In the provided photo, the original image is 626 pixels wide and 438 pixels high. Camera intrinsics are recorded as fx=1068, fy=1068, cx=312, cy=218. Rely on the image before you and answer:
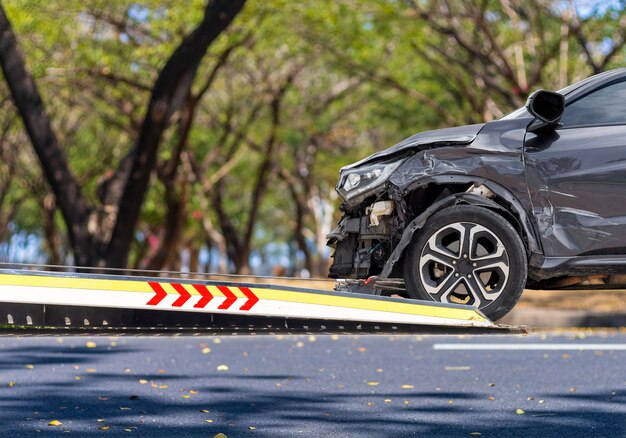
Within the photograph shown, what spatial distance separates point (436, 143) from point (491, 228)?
559mm

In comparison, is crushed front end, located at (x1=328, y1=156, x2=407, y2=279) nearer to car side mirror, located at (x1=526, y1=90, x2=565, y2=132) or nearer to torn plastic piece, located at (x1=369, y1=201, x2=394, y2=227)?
torn plastic piece, located at (x1=369, y1=201, x2=394, y2=227)

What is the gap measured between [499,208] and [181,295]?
6.17ft

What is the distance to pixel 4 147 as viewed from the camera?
111ft

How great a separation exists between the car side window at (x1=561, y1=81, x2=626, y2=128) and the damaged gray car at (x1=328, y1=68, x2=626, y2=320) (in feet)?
0.30

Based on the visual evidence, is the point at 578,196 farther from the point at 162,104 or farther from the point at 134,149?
the point at 134,149

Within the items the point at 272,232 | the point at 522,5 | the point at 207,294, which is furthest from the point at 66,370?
the point at 272,232

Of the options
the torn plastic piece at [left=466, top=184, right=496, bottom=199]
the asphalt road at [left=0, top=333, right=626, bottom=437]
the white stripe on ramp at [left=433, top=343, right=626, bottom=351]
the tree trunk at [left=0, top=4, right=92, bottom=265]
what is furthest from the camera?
the tree trunk at [left=0, top=4, right=92, bottom=265]

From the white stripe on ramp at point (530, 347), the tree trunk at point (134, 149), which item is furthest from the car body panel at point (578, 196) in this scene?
the tree trunk at point (134, 149)

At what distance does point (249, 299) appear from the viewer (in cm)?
525

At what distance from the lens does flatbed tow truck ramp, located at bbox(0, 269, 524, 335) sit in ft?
16.3

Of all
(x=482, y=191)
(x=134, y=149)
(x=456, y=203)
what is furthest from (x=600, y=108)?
(x=134, y=149)

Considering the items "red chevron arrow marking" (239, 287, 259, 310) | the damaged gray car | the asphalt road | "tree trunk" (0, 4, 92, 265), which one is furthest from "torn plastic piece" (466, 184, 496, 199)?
"tree trunk" (0, 4, 92, 265)

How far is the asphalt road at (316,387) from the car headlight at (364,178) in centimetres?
161

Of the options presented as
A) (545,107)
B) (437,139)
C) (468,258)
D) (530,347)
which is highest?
(545,107)
